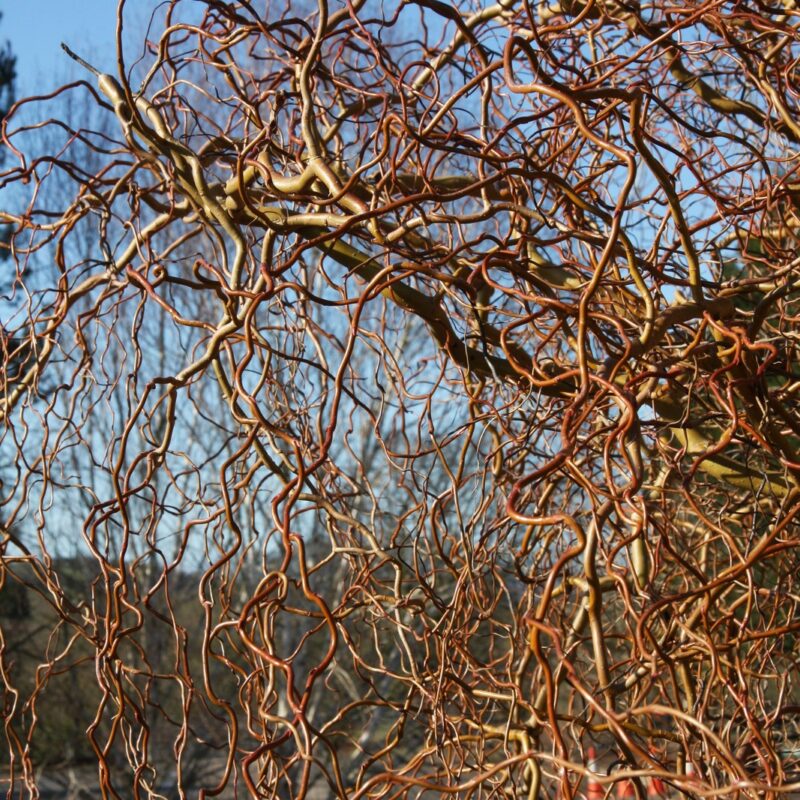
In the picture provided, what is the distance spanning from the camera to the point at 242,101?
111 centimetres

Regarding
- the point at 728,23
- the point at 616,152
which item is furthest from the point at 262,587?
the point at 728,23

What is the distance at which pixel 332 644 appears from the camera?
2.24 ft

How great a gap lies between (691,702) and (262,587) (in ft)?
1.70

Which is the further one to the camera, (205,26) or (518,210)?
(205,26)

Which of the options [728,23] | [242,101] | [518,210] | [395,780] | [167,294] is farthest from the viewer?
[167,294]

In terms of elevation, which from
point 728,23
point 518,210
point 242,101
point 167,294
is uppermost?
point 167,294

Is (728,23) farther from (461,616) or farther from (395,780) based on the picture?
(395,780)

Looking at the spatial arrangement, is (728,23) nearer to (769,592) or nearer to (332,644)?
(769,592)

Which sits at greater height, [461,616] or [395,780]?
[461,616]

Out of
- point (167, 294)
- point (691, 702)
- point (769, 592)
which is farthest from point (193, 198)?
point (167, 294)

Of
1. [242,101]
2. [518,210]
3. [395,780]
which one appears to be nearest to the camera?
[395,780]

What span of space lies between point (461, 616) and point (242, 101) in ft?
2.17

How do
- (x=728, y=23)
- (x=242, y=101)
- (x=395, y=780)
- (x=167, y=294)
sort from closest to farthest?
1. (x=395, y=780)
2. (x=242, y=101)
3. (x=728, y=23)
4. (x=167, y=294)

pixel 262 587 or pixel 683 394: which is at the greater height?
pixel 683 394
